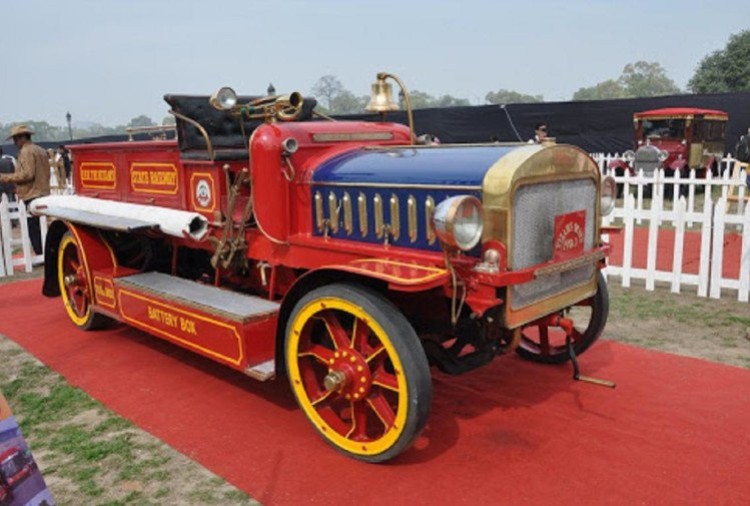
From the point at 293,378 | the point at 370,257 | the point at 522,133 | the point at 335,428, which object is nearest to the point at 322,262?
the point at 370,257

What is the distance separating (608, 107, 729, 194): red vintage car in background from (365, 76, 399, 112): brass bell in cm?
1150

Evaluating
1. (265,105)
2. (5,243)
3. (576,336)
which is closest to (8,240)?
(5,243)

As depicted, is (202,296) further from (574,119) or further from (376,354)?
(574,119)

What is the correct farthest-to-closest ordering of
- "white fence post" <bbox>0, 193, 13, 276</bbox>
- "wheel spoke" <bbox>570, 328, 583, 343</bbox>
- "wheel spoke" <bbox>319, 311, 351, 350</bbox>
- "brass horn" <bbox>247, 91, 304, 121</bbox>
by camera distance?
"white fence post" <bbox>0, 193, 13, 276</bbox> → "wheel spoke" <bbox>570, 328, 583, 343</bbox> → "brass horn" <bbox>247, 91, 304, 121</bbox> → "wheel spoke" <bbox>319, 311, 351, 350</bbox>

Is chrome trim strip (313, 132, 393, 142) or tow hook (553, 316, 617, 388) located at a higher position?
chrome trim strip (313, 132, 393, 142)

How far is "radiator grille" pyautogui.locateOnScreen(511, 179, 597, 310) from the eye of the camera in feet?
9.76

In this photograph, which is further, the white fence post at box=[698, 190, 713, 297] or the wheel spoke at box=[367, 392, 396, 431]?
the white fence post at box=[698, 190, 713, 297]

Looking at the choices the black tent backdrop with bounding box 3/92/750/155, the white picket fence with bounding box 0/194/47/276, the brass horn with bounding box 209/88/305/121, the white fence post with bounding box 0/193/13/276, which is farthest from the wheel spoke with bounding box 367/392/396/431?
the black tent backdrop with bounding box 3/92/750/155

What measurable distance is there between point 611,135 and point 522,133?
2372 millimetres

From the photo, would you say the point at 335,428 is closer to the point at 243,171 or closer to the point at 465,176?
the point at 465,176

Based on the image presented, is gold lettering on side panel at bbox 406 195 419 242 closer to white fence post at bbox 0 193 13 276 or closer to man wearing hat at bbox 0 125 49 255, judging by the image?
man wearing hat at bbox 0 125 49 255

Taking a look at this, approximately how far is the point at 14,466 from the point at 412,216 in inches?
77.9

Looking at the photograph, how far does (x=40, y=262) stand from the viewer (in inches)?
333

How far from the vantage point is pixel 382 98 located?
13.6 feet
